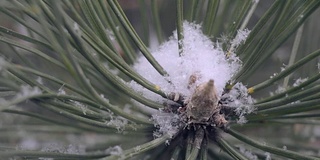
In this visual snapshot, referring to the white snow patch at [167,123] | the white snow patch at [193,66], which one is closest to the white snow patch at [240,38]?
the white snow patch at [193,66]

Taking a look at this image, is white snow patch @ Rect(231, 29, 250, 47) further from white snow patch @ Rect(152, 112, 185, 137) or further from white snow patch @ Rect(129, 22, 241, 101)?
white snow patch @ Rect(152, 112, 185, 137)

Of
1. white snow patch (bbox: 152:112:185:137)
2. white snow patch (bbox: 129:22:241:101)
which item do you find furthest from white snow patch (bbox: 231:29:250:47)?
white snow patch (bbox: 152:112:185:137)

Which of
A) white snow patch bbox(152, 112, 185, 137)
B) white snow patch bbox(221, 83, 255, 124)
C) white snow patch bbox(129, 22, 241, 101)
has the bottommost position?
white snow patch bbox(152, 112, 185, 137)

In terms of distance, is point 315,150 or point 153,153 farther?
point 315,150

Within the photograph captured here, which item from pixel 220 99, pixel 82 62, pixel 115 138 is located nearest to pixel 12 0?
pixel 82 62

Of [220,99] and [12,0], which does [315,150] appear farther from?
[12,0]

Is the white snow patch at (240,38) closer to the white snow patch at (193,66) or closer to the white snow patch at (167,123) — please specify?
the white snow patch at (193,66)

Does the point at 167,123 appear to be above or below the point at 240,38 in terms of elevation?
below

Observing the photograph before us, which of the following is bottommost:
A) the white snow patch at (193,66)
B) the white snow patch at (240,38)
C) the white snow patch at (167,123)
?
the white snow patch at (167,123)
